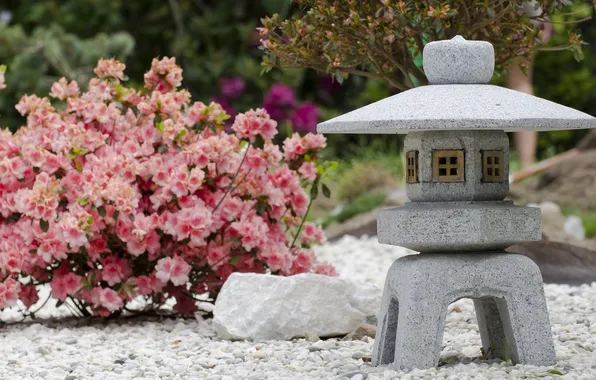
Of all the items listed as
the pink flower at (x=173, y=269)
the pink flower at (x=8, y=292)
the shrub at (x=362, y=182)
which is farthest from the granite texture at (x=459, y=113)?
the shrub at (x=362, y=182)

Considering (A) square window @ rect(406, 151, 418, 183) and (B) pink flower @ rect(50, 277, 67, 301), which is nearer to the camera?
(A) square window @ rect(406, 151, 418, 183)

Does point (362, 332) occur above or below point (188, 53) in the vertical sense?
below

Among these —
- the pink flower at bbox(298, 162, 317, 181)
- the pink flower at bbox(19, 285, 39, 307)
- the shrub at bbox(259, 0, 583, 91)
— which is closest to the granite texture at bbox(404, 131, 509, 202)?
the shrub at bbox(259, 0, 583, 91)

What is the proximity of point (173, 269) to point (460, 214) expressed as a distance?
70.6 inches

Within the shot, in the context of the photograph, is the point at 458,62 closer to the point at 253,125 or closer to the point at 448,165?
the point at 448,165

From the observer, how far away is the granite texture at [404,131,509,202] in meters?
3.52

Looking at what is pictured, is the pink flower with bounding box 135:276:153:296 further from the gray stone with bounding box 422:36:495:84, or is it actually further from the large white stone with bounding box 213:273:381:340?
the gray stone with bounding box 422:36:495:84

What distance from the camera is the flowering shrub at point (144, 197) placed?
4660 millimetres

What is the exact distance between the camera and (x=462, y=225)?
11.2 feet

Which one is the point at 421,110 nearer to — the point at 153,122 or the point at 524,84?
the point at 153,122

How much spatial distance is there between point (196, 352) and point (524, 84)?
7.67m

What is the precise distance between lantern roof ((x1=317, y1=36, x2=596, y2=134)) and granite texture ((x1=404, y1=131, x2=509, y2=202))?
0.16 meters

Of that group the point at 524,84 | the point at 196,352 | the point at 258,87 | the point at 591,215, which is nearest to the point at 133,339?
the point at 196,352

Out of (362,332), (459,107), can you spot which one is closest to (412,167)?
(459,107)
